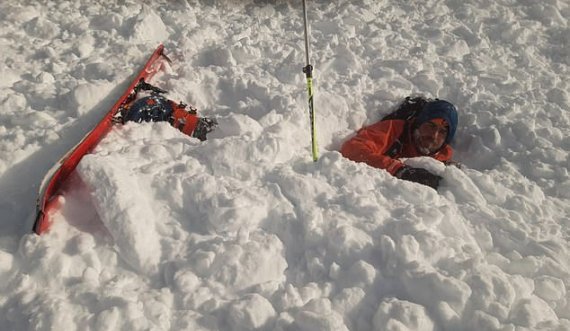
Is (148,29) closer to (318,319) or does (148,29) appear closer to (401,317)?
(318,319)

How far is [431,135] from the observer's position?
4883 mm

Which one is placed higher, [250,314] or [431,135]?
[431,135]

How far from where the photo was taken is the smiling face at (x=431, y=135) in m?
4.85

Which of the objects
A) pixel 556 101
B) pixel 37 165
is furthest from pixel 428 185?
pixel 37 165

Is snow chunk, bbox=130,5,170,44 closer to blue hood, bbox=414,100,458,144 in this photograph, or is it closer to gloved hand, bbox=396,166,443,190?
blue hood, bbox=414,100,458,144

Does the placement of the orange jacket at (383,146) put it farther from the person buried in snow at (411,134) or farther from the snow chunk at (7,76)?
the snow chunk at (7,76)

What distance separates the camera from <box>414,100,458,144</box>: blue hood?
489 centimetres

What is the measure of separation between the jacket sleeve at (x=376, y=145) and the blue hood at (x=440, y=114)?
0.75 feet

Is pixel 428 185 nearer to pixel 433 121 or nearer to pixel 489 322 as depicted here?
pixel 433 121

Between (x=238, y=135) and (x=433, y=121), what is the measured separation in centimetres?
214

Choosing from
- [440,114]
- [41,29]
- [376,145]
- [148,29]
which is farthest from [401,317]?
[41,29]

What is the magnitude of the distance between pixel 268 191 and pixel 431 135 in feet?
7.29

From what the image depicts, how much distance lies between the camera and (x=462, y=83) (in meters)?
5.76

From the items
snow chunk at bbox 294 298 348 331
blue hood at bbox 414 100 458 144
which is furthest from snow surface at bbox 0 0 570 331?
blue hood at bbox 414 100 458 144
